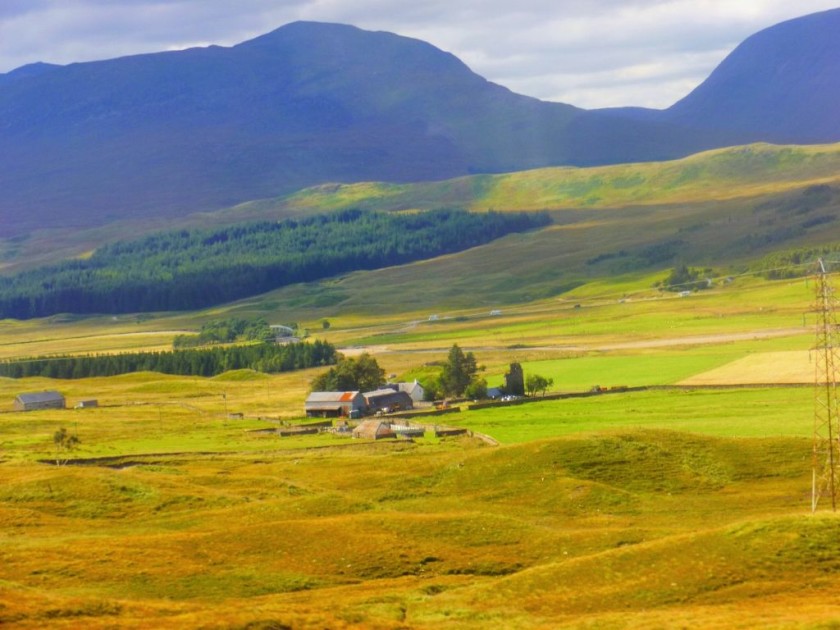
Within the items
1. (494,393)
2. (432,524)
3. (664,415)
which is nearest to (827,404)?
(432,524)

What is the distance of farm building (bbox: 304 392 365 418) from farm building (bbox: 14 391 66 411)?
117ft

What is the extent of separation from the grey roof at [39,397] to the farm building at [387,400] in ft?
135

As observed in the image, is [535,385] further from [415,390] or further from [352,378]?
[352,378]

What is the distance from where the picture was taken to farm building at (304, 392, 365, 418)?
12020 cm

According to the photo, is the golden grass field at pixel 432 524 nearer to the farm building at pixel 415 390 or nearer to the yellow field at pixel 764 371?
the yellow field at pixel 764 371

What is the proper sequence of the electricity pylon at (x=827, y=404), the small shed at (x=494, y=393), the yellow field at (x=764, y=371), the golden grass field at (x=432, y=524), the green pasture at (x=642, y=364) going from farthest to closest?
the green pasture at (x=642, y=364) → the small shed at (x=494, y=393) → the yellow field at (x=764, y=371) → the electricity pylon at (x=827, y=404) → the golden grass field at (x=432, y=524)

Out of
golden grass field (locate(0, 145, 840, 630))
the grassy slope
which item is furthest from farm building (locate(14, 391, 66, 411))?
the grassy slope

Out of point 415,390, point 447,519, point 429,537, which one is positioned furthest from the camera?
point 415,390

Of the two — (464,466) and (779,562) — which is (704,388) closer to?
(464,466)

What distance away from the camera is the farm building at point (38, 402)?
455 feet

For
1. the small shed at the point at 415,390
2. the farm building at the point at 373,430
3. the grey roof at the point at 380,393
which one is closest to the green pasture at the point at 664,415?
the farm building at the point at 373,430

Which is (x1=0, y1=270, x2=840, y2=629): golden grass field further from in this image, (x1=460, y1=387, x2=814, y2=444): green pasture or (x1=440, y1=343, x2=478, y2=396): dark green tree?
(x1=440, y1=343, x2=478, y2=396): dark green tree

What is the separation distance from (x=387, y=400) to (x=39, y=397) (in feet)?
145

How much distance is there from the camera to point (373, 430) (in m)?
98.7
